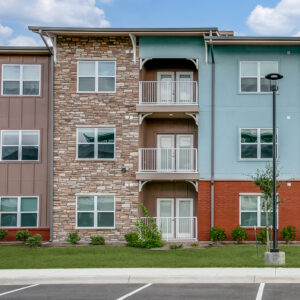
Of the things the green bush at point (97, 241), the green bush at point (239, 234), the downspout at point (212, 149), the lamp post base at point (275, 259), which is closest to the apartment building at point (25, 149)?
the green bush at point (97, 241)

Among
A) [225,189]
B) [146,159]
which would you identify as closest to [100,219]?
[146,159]

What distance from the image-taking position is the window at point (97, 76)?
27.6m

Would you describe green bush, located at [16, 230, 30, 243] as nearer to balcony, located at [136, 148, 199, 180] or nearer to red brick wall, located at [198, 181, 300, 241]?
balcony, located at [136, 148, 199, 180]

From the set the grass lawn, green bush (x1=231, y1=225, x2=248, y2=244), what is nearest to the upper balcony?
green bush (x1=231, y1=225, x2=248, y2=244)

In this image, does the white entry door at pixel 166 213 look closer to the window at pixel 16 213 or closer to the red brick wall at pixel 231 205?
the red brick wall at pixel 231 205

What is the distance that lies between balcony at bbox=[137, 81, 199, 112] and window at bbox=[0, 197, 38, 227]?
7178mm

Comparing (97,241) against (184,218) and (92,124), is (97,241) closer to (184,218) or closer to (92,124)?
(184,218)

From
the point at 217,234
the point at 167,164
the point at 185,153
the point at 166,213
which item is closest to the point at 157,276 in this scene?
the point at 217,234

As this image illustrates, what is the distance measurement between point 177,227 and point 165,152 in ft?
12.2

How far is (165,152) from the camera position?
28.9 metres

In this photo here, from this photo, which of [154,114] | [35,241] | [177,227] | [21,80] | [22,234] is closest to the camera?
[35,241]

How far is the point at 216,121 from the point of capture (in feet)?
90.0

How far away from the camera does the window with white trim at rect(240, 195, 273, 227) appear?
2712cm

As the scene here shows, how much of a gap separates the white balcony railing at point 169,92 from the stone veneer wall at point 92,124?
935 millimetres
